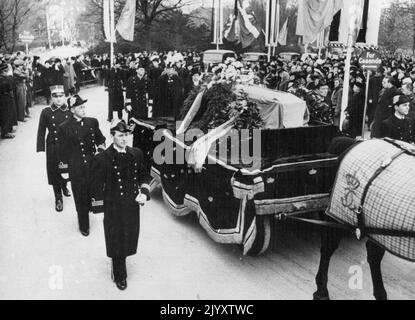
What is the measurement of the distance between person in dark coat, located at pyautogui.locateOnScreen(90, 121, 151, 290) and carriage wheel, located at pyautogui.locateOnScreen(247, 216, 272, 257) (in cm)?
128

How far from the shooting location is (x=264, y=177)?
5.39 meters

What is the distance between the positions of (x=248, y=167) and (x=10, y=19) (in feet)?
79.0

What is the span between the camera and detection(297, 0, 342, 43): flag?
12653 millimetres

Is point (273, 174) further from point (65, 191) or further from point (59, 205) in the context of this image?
point (65, 191)

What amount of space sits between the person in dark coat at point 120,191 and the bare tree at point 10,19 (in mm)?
19119

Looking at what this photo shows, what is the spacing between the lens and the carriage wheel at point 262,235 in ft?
17.9

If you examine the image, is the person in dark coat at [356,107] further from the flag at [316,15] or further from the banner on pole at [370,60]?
the flag at [316,15]

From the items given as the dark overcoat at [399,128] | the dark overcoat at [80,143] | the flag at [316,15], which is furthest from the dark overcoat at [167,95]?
the dark overcoat at [399,128]

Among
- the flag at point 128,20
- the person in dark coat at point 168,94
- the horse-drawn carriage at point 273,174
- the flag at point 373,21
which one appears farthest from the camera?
the flag at point 128,20

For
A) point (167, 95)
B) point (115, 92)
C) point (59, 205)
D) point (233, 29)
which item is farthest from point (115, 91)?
point (233, 29)

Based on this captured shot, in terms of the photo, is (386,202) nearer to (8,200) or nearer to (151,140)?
(151,140)

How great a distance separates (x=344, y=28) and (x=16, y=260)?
53.4 ft

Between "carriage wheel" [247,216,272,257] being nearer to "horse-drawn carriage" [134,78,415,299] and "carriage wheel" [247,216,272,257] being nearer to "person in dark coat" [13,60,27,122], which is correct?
"horse-drawn carriage" [134,78,415,299]

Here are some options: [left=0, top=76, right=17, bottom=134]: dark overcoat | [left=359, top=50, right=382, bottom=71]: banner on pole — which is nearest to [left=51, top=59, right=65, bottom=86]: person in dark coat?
[left=0, top=76, right=17, bottom=134]: dark overcoat
